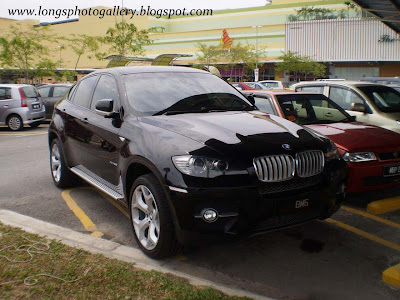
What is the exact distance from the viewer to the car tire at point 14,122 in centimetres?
1474

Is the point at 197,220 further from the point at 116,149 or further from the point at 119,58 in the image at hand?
the point at 119,58

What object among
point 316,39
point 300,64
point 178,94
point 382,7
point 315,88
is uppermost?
point 316,39

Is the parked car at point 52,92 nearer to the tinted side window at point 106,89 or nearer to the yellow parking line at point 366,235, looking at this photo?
the tinted side window at point 106,89

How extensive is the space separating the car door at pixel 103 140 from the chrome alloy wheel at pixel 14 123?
1076cm

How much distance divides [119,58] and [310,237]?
60.8ft

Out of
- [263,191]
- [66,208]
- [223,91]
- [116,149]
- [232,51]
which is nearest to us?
[263,191]

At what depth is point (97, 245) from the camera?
403 cm

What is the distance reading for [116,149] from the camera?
425cm

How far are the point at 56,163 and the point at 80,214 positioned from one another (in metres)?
1.44

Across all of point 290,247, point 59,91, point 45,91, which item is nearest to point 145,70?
point 290,247

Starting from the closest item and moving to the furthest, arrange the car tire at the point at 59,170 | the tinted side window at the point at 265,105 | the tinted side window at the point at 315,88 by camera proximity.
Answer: the car tire at the point at 59,170 < the tinted side window at the point at 265,105 < the tinted side window at the point at 315,88

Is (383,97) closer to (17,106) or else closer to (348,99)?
(348,99)

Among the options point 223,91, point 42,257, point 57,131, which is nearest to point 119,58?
point 57,131

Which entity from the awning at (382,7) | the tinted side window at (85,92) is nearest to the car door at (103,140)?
the tinted side window at (85,92)
